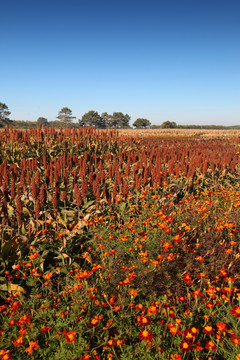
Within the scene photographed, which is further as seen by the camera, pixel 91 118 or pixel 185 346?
pixel 91 118

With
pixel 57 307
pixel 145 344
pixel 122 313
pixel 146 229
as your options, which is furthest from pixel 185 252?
pixel 57 307

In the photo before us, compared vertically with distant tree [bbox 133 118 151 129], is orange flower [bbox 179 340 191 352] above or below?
below

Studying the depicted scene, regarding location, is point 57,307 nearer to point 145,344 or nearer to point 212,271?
point 145,344

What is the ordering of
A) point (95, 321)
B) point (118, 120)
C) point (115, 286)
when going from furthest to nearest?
point (118, 120) → point (115, 286) → point (95, 321)

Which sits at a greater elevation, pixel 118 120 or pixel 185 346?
pixel 118 120

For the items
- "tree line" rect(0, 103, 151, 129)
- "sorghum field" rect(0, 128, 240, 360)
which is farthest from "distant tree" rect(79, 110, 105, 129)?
"sorghum field" rect(0, 128, 240, 360)

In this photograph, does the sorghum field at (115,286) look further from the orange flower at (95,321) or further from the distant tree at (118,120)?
the distant tree at (118,120)

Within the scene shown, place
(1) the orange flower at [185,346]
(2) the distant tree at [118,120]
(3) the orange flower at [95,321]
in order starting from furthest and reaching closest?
(2) the distant tree at [118,120]
(3) the orange flower at [95,321]
(1) the orange flower at [185,346]

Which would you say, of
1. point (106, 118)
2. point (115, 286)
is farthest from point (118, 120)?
point (115, 286)

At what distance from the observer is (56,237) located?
3.85 meters

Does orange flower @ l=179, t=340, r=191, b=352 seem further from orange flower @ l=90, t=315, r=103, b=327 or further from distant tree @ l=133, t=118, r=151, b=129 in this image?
distant tree @ l=133, t=118, r=151, b=129

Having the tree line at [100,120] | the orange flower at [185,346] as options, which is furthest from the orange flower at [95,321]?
the tree line at [100,120]

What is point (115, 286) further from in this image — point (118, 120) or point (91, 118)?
point (118, 120)

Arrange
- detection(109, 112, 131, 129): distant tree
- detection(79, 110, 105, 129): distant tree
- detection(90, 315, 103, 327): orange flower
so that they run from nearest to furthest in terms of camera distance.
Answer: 1. detection(90, 315, 103, 327): orange flower
2. detection(79, 110, 105, 129): distant tree
3. detection(109, 112, 131, 129): distant tree
